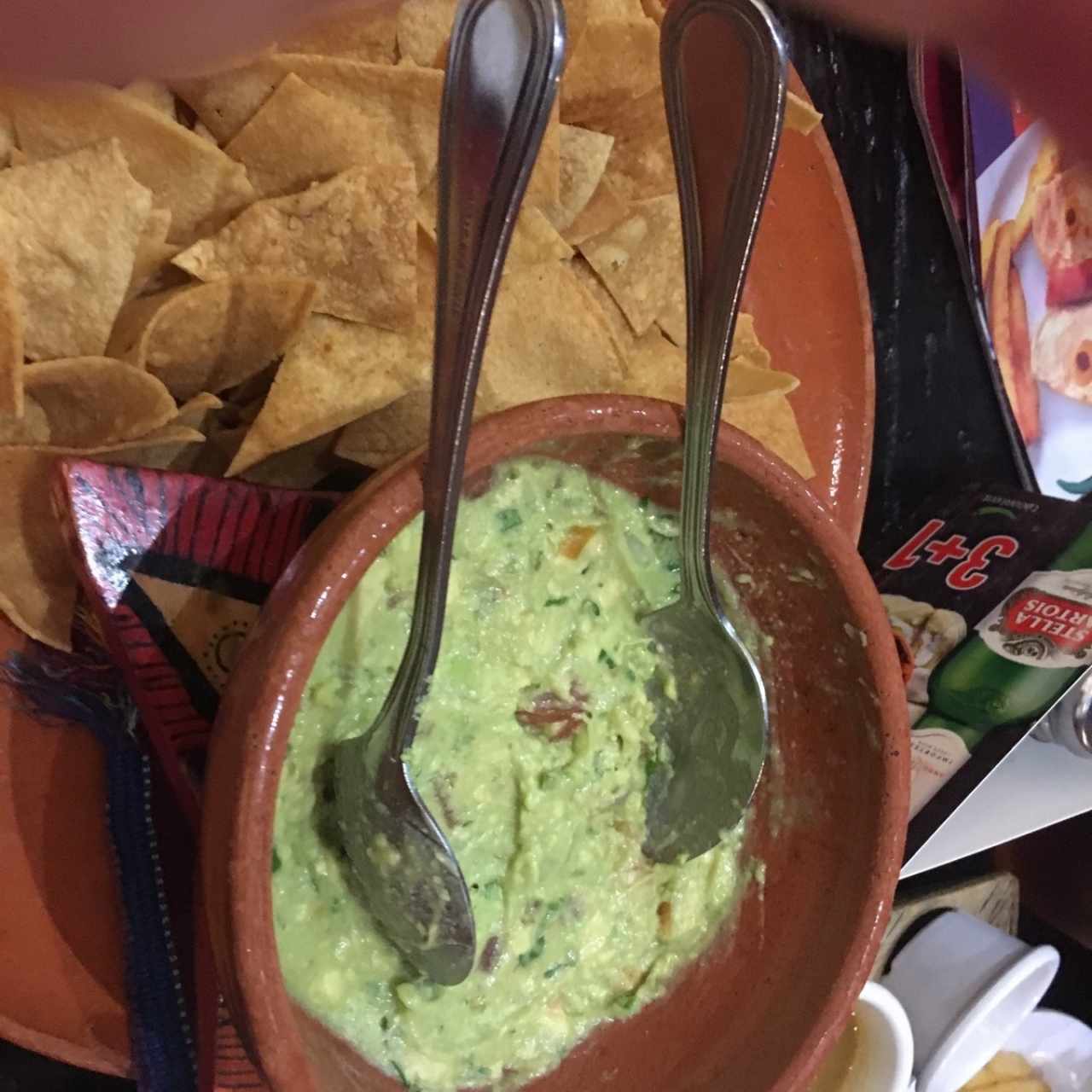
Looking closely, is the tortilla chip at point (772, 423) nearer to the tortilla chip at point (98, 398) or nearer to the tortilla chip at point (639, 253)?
the tortilla chip at point (639, 253)

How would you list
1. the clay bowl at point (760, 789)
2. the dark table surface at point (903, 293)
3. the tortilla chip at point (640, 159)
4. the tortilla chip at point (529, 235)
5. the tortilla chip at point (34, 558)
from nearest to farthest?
1. the clay bowl at point (760, 789)
2. the tortilla chip at point (34, 558)
3. the tortilla chip at point (529, 235)
4. the tortilla chip at point (640, 159)
5. the dark table surface at point (903, 293)

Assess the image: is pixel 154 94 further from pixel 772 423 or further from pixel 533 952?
pixel 533 952

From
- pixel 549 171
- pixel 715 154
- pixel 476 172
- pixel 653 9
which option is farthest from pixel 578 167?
pixel 476 172

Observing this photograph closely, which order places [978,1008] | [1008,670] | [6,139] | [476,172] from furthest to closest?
[978,1008]
[1008,670]
[6,139]
[476,172]


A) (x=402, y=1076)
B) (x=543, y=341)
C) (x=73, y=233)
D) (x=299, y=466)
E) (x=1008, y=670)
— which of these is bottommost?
(x=402, y=1076)

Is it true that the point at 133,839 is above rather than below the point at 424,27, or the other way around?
below

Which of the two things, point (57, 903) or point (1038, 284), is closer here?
point (57, 903)

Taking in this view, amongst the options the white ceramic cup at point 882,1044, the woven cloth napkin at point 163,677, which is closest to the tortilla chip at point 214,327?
the woven cloth napkin at point 163,677
